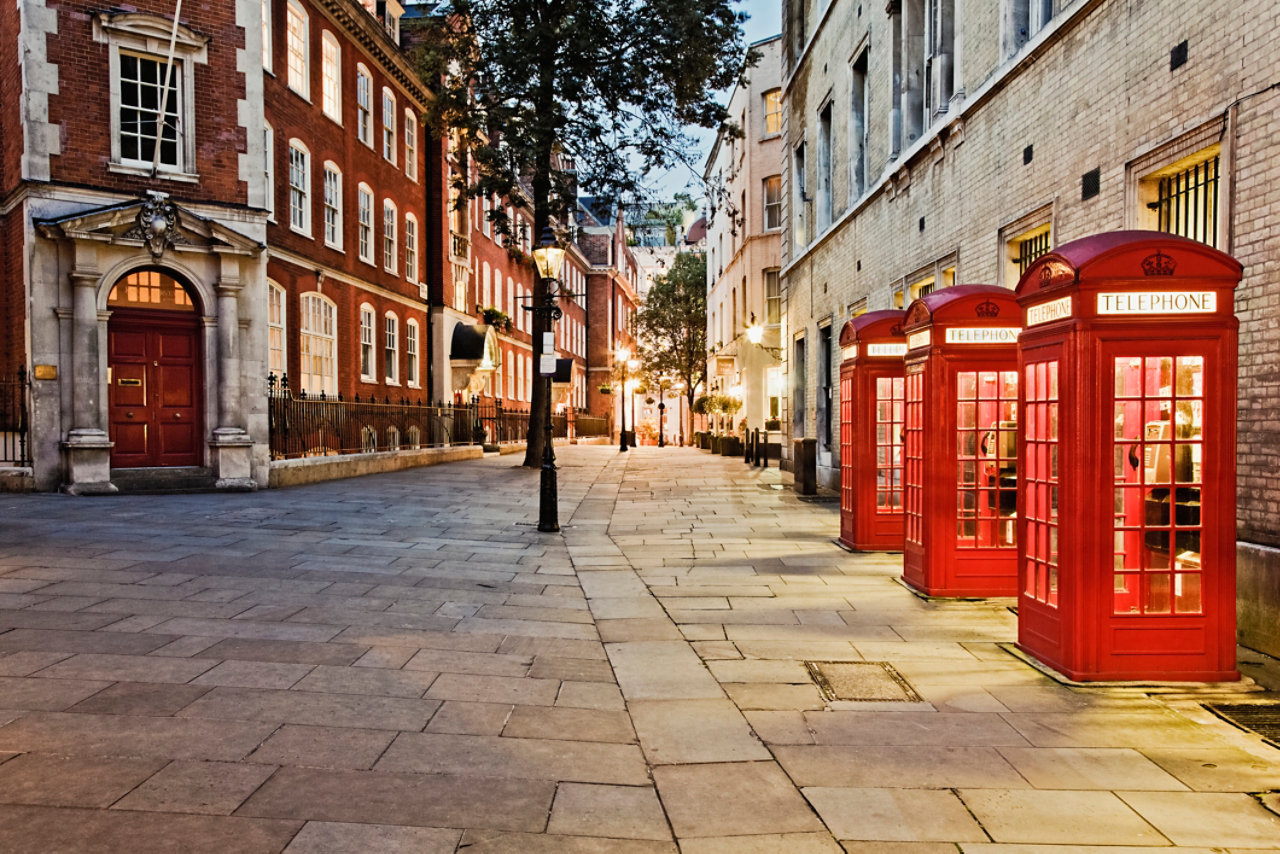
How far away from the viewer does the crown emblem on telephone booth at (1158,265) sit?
17.1ft

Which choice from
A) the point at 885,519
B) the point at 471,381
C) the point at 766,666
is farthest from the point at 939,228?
the point at 471,381

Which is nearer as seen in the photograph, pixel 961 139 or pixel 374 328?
pixel 961 139

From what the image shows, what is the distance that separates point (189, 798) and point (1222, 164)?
24.9 feet

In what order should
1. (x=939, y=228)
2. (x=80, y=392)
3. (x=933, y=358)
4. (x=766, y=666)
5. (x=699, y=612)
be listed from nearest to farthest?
1. (x=766, y=666)
2. (x=699, y=612)
3. (x=933, y=358)
4. (x=939, y=228)
5. (x=80, y=392)

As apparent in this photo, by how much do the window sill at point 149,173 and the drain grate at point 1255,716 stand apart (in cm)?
1844

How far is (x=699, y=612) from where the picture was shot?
24.0 feet

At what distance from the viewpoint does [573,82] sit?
23.6 metres

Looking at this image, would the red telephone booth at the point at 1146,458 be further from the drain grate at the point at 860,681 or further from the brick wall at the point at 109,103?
the brick wall at the point at 109,103

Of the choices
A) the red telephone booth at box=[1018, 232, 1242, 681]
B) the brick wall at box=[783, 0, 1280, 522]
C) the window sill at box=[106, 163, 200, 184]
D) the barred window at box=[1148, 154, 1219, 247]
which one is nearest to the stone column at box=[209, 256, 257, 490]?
the window sill at box=[106, 163, 200, 184]

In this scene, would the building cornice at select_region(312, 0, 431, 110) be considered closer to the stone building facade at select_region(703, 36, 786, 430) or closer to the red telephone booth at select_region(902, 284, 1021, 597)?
the stone building facade at select_region(703, 36, 786, 430)

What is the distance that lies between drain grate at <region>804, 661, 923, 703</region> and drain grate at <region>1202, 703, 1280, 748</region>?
1.57 metres

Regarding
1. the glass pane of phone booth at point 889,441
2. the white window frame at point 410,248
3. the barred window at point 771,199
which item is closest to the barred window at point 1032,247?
the glass pane of phone booth at point 889,441

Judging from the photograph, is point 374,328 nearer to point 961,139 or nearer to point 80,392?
point 80,392

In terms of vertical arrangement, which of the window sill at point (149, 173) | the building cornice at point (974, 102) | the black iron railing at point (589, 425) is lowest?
the black iron railing at point (589, 425)
